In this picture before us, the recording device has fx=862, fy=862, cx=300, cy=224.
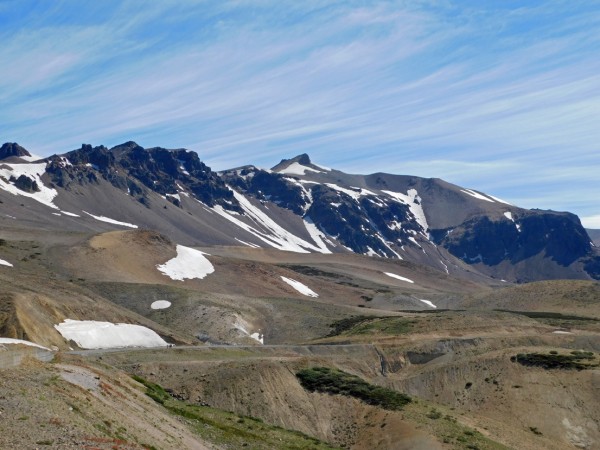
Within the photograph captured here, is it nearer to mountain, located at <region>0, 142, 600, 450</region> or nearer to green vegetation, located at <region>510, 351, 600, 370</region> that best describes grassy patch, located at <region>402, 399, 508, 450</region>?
mountain, located at <region>0, 142, 600, 450</region>

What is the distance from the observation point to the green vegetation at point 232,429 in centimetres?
4578

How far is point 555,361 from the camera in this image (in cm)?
7781

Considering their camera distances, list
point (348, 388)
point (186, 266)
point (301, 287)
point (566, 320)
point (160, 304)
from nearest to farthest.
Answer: point (348, 388) < point (160, 304) < point (566, 320) < point (186, 266) < point (301, 287)

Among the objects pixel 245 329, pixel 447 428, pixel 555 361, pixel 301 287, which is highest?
pixel 555 361

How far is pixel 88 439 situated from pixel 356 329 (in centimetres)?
7949

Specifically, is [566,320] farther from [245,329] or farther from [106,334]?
[106,334]

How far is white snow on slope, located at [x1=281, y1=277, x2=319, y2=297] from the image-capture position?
16875 cm

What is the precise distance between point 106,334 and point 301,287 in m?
92.1

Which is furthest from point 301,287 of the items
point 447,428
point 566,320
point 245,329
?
point 447,428

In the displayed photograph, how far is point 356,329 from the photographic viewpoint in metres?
107

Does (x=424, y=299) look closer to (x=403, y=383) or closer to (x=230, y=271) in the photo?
(x=230, y=271)

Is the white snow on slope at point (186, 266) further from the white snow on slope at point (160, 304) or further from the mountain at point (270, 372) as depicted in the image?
the white snow on slope at point (160, 304)

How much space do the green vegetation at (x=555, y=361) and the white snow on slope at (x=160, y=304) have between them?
51.3 metres

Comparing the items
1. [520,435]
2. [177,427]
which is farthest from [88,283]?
[177,427]
